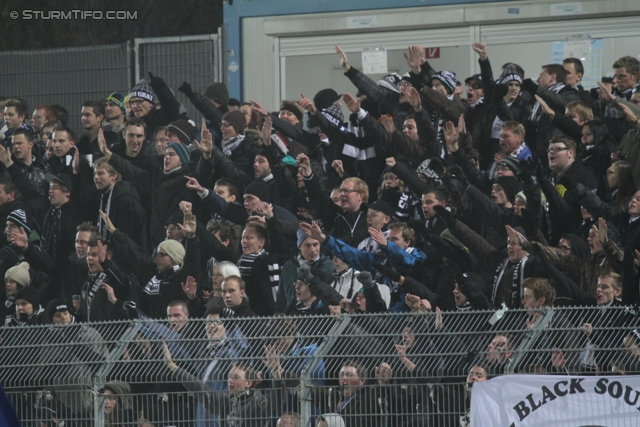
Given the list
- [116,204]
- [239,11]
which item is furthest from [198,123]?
[116,204]

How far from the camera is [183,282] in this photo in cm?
1280

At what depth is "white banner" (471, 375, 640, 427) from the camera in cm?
883

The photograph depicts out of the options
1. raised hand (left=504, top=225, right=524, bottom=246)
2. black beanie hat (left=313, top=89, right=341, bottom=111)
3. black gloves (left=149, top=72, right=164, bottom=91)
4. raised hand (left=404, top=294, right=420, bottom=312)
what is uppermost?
black gloves (left=149, top=72, right=164, bottom=91)

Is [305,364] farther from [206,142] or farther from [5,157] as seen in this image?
[5,157]

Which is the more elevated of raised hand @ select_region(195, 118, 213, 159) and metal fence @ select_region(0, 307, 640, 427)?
raised hand @ select_region(195, 118, 213, 159)

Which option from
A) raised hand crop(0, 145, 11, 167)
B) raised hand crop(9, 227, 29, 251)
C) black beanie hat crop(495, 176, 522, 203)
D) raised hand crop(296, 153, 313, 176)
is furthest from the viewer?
raised hand crop(0, 145, 11, 167)

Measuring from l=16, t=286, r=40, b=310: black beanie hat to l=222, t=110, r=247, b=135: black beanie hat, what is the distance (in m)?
2.63

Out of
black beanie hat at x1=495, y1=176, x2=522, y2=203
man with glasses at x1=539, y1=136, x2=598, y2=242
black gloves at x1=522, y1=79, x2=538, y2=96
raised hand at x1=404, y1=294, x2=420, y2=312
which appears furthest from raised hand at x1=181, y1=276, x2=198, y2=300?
black gloves at x1=522, y1=79, x2=538, y2=96

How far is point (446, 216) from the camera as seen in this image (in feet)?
37.9

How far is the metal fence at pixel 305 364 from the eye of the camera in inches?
355

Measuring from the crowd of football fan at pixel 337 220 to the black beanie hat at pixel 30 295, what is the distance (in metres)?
0.03

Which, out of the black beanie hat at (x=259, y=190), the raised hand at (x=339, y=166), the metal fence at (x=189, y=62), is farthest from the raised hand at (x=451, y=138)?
the metal fence at (x=189, y=62)

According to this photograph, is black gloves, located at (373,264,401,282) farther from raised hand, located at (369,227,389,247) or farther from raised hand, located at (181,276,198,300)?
raised hand, located at (181,276,198,300)

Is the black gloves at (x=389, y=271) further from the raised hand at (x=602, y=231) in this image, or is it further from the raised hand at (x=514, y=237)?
the raised hand at (x=602, y=231)
